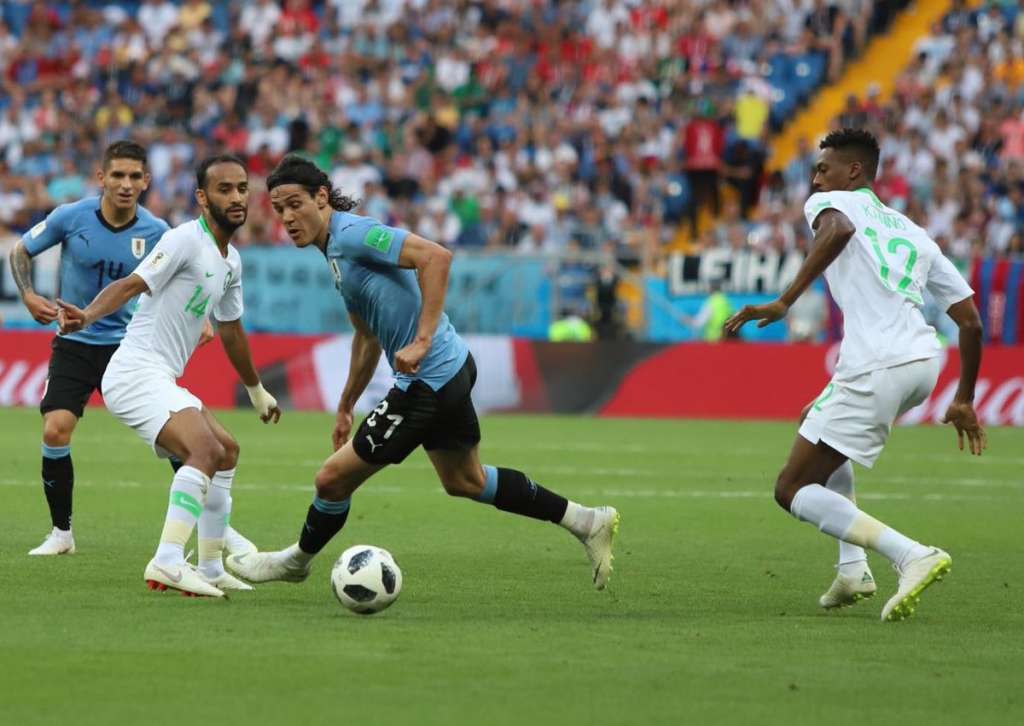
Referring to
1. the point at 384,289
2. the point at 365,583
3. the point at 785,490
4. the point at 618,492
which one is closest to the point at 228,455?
the point at 384,289

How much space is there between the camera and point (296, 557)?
8.83m

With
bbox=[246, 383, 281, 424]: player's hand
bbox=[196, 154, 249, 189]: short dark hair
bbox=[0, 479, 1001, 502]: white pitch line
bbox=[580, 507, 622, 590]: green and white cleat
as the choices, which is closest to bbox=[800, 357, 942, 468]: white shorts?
bbox=[580, 507, 622, 590]: green and white cleat

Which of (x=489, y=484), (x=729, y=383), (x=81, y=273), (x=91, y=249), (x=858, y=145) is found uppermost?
(x=858, y=145)

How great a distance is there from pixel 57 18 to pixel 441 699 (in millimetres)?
29919

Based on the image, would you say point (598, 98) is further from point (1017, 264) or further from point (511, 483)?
point (511, 483)

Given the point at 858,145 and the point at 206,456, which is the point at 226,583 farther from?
the point at 858,145

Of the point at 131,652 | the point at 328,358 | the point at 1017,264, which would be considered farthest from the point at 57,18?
the point at 131,652

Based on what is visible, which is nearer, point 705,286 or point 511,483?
point 511,483

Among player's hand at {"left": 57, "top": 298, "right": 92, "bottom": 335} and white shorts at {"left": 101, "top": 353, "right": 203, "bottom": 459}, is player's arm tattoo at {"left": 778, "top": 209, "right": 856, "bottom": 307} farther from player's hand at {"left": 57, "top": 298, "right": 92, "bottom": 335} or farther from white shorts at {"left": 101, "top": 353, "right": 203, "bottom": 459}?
player's hand at {"left": 57, "top": 298, "right": 92, "bottom": 335}

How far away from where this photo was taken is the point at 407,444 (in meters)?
8.48

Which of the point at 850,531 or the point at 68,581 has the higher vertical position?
the point at 850,531

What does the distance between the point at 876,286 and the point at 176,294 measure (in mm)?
3360

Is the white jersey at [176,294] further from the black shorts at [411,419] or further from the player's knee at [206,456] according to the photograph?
the black shorts at [411,419]

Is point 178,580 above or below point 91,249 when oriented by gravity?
below
